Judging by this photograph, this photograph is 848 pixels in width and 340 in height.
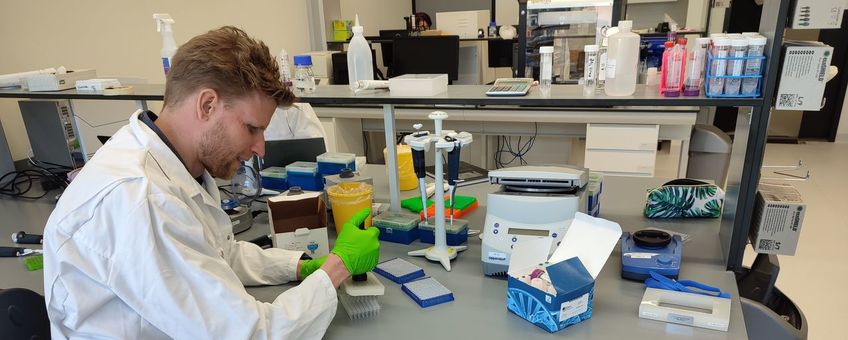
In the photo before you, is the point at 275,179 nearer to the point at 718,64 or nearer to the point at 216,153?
the point at 216,153

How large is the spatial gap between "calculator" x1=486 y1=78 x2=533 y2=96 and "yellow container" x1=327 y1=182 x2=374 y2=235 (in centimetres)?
48

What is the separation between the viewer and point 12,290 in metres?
1.00

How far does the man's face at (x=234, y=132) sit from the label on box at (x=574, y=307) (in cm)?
73

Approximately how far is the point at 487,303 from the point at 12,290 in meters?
0.99

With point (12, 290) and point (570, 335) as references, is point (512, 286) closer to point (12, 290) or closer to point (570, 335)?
point (570, 335)

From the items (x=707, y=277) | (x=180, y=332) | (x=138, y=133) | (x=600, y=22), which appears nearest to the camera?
(x=180, y=332)

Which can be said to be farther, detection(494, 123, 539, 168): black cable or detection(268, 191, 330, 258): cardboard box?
detection(494, 123, 539, 168): black cable

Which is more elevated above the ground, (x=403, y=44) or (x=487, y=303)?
(x=403, y=44)

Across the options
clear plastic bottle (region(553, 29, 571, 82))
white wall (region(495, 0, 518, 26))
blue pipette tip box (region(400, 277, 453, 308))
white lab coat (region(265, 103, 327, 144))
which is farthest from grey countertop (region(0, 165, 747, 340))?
white wall (region(495, 0, 518, 26))

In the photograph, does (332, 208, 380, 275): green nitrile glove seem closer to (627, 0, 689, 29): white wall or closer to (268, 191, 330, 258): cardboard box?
(268, 191, 330, 258): cardboard box

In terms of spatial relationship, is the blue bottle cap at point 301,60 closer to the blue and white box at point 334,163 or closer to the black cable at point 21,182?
the blue and white box at point 334,163

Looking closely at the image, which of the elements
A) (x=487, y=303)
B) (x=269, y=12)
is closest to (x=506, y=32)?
(x=269, y=12)

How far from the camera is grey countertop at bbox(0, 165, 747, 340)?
3.43 feet

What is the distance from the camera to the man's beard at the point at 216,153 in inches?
39.6
